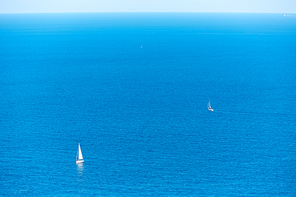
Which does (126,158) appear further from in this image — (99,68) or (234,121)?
(99,68)

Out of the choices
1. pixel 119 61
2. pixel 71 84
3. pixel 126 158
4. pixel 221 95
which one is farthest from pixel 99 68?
pixel 126 158

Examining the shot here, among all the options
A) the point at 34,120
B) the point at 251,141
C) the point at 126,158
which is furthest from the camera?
the point at 34,120

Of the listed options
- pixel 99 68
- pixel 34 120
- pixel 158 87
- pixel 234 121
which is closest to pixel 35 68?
pixel 99 68

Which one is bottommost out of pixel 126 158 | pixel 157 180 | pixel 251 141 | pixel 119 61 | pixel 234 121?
pixel 157 180

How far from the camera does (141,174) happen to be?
75.4 m

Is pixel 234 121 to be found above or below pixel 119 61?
below

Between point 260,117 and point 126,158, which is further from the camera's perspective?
point 260,117

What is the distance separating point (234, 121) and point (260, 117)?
318 inches

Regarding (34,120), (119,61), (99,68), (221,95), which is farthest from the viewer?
(119,61)

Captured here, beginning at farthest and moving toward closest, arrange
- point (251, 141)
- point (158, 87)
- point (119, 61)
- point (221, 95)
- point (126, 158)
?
point (119, 61), point (158, 87), point (221, 95), point (251, 141), point (126, 158)

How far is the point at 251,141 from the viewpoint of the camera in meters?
90.4

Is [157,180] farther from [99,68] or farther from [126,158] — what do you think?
[99,68]

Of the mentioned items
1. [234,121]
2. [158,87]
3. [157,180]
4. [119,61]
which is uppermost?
[119,61]

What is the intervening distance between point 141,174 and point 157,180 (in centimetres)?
356
